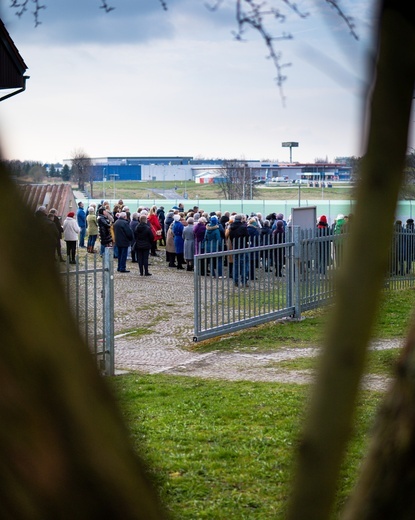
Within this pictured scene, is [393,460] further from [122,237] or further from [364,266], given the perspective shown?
[122,237]

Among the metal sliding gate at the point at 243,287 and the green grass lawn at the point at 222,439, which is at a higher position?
the metal sliding gate at the point at 243,287

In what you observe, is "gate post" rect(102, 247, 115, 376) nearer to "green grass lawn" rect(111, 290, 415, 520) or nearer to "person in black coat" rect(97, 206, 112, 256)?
"green grass lawn" rect(111, 290, 415, 520)

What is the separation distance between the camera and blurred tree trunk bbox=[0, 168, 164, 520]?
0.93 m

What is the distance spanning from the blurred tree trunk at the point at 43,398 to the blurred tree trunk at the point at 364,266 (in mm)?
304

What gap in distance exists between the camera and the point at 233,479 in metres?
5.52

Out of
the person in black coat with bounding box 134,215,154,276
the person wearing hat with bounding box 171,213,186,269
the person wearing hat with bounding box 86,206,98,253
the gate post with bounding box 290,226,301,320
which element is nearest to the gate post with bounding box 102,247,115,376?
the gate post with bounding box 290,226,301,320

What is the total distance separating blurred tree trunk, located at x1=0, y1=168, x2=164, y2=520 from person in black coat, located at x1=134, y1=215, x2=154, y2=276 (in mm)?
19436

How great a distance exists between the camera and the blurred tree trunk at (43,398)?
0.93 metres

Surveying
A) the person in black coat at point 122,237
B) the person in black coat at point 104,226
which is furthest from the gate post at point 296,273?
the person in black coat at point 104,226

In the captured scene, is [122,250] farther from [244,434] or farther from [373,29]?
[373,29]

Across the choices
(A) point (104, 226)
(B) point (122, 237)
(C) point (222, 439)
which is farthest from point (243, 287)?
(A) point (104, 226)

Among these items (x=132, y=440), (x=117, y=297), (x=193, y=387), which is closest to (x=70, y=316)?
(x=132, y=440)

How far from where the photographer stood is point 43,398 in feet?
3.07

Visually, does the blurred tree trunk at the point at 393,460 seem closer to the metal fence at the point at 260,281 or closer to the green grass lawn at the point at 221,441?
the green grass lawn at the point at 221,441
